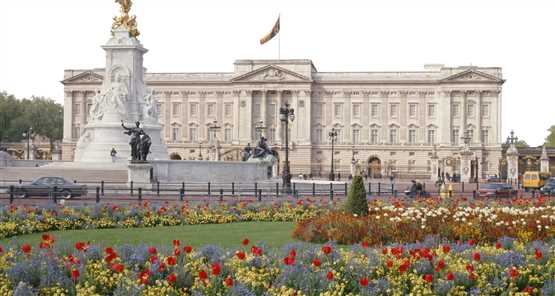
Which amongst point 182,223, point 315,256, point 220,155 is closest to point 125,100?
point 182,223

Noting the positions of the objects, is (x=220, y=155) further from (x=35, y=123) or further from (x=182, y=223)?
(x=182, y=223)

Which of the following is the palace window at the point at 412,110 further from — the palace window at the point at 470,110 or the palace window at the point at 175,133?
the palace window at the point at 175,133

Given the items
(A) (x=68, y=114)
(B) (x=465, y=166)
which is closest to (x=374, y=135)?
(B) (x=465, y=166)

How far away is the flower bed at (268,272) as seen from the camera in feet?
32.2

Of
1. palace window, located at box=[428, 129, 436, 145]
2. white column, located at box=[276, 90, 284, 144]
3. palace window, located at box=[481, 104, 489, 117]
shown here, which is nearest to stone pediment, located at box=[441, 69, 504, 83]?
palace window, located at box=[481, 104, 489, 117]

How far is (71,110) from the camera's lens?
353 feet

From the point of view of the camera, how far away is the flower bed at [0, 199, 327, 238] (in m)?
19.4

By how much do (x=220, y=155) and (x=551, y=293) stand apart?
90.0m

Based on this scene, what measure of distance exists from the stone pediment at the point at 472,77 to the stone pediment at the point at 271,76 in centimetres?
1888

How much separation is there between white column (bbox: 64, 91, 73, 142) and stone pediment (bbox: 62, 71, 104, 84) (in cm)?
166

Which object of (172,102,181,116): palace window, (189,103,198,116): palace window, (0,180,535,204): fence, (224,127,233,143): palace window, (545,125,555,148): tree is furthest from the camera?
(545,125,555,148): tree

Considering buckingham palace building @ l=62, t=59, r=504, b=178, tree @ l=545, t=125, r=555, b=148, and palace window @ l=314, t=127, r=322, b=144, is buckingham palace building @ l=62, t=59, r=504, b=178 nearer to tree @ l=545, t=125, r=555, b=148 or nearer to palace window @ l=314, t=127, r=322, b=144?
palace window @ l=314, t=127, r=322, b=144

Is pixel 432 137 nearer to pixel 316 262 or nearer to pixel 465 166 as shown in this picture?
pixel 465 166

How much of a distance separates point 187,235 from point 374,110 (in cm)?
8983
